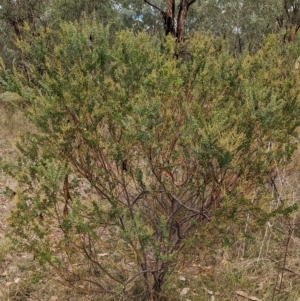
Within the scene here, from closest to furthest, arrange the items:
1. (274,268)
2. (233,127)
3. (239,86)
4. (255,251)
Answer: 1. (233,127)
2. (239,86)
3. (274,268)
4. (255,251)

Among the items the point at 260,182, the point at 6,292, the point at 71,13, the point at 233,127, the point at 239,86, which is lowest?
the point at 6,292

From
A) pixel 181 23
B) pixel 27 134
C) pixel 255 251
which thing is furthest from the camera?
pixel 181 23

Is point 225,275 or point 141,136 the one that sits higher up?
point 141,136

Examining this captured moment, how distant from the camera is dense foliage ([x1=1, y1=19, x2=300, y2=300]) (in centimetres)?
213

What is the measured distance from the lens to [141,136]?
2.06 metres

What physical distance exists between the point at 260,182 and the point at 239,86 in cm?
83

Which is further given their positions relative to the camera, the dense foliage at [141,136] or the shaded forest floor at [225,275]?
the shaded forest floor at [225,275]

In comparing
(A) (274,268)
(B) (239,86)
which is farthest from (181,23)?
(A) (274,268)

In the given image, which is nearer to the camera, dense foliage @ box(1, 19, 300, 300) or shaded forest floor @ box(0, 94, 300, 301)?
dense foliage @ box(1, 19, 300, 300)

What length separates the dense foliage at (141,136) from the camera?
6.98 ft

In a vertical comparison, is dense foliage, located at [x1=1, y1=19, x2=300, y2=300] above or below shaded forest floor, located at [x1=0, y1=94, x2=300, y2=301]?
above

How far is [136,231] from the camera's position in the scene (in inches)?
87.8

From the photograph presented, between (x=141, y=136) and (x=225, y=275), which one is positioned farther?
(x=225, y=275)

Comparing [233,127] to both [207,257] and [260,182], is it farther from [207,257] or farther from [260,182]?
[207,257]
